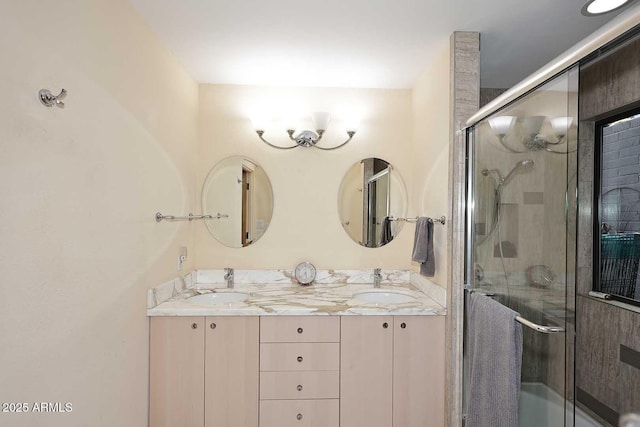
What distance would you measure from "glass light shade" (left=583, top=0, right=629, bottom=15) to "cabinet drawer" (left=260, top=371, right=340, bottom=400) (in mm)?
2087

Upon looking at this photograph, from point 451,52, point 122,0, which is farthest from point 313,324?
point 122,0

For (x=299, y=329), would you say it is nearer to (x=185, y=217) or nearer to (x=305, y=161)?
(x=185, y=217)

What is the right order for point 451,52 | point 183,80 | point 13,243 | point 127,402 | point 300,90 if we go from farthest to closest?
point 300,90 < point 183,80 < point 451,52 < point 127,402 < point 13,243

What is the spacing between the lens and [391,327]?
7.64 feet

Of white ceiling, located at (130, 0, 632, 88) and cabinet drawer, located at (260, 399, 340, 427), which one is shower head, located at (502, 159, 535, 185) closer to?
white ceiling, located at (130, 0, 632, 88)

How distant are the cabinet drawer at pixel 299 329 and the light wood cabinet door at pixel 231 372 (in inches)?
2.9

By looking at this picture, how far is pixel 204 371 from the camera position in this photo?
2.28 metres

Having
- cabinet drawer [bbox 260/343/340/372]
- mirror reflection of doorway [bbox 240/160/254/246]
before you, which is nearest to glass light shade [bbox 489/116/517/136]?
cabinet drawer [bbox 260/343/340/372]

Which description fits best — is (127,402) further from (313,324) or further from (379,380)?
(379,380)

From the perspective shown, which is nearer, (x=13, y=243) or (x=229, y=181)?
(x=13, y=243)

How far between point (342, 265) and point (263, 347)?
103cm

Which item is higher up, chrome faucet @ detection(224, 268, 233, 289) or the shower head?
the shower head

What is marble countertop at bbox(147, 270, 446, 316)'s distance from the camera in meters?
2.28

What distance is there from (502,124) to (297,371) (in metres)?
1.67
